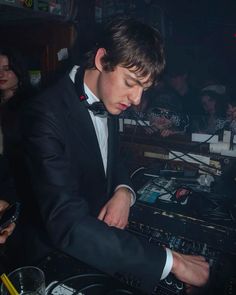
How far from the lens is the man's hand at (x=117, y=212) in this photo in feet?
4.58

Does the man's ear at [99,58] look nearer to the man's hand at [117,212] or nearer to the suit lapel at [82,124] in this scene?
the suit lapel at [82,124]

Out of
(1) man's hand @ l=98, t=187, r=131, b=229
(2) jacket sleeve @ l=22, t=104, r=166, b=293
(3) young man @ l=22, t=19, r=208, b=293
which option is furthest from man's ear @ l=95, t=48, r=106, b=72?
(1) man's hand @ l=98, t=187, r=131, b=229

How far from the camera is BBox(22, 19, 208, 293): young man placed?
108 cm

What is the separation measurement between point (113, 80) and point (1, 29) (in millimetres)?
2756

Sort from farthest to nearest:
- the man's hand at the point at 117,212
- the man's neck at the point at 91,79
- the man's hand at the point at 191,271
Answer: the man's neck at the point at 91,79
the man's hand at the point at 117,212
the man's hand at the point at 191,271

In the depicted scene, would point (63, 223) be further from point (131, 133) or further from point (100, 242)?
point (131, 133)

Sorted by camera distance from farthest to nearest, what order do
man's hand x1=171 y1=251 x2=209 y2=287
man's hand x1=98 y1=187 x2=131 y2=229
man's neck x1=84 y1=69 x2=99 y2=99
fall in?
1. man's neck x1=84 y1=69 x2=99 y2=99
2. man's hand x1=98 y1=187 x2=131 y2=229
3. man's hand x1=171 y1=251 x2=209 y2=287

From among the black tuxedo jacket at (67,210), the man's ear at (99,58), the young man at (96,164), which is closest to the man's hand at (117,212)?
the young man at (96,164)

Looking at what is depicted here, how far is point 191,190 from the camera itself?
1782mm

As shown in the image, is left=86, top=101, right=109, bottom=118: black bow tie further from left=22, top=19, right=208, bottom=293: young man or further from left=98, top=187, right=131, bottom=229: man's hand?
left=98, top=187, right=131, bottom=229: man's hand

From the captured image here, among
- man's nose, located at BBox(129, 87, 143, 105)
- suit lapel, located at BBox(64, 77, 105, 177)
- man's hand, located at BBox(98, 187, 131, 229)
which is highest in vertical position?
man's nose, located at BBox(129, 87, 143, 105)

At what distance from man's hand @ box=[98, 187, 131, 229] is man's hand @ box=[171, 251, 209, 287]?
382 mm

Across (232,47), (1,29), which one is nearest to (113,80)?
(1,29)

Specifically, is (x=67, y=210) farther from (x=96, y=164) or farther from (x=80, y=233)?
(x=96, y=164)
